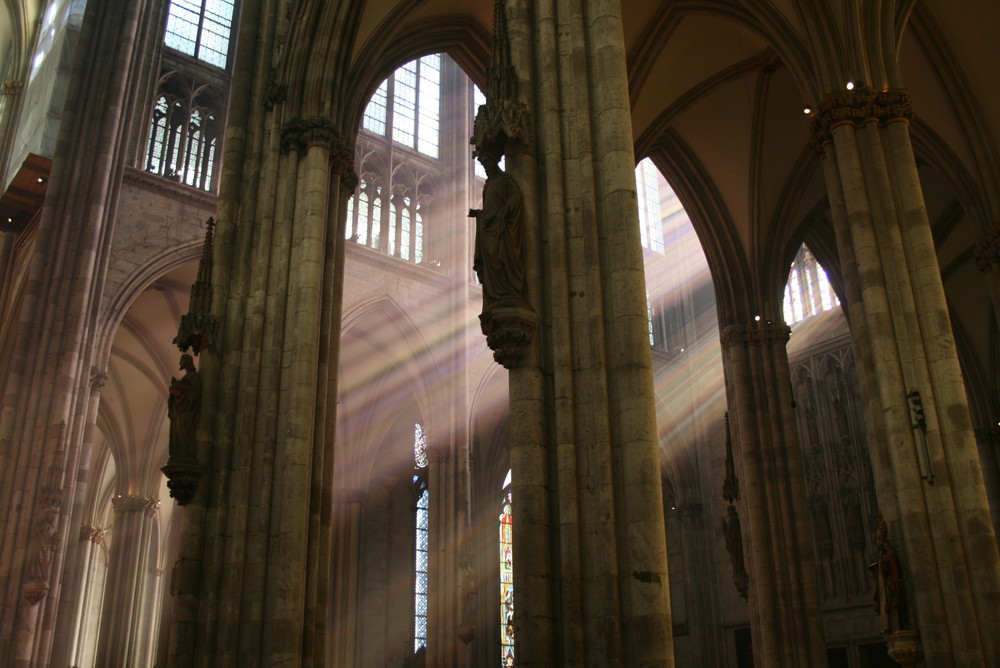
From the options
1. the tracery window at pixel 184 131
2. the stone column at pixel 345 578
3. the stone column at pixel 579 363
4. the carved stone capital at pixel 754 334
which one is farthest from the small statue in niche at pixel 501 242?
the stone column at pixel 345 578

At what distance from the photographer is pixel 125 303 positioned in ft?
66.8

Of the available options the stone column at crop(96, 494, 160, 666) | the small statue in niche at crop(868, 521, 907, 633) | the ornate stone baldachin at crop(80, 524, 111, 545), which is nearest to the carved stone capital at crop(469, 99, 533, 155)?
the small statue in niche at crop(868, 521, 907, 633)

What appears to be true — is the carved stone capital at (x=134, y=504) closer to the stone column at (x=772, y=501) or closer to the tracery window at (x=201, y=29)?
the tracery window at (x=201, y=29)

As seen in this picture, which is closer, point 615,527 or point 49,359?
point 615,527

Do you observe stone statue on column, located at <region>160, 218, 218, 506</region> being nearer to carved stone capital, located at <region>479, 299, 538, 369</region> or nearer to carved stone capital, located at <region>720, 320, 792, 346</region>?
carved stone capital, located at <region>479, 299, 538, 369</region>

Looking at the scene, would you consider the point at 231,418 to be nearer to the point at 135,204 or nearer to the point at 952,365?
the point at 952,365

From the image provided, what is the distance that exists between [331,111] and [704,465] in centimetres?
1775

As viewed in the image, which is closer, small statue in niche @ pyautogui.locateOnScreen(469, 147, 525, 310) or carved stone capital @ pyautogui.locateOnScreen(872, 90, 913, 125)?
small statue in niche @ pyautogui.locateOnScreen(469, 147, 525, 310)

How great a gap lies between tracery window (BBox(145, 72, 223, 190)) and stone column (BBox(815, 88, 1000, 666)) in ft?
48.4

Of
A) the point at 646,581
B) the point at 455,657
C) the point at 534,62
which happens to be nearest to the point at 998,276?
the point at 534,62

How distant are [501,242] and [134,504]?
21368 millimetres

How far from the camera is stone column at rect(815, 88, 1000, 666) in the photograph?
1053 centimetres

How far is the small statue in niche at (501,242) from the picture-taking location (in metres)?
8.02

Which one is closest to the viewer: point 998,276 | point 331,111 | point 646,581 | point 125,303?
point 646,581
